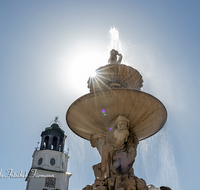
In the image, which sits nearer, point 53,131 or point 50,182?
point 50,182

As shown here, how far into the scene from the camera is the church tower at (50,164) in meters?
40.3

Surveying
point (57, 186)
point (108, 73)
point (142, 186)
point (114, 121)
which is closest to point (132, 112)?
point (114, 121)

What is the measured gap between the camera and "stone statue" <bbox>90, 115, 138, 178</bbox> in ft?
19.9

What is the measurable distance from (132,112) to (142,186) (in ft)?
7.11

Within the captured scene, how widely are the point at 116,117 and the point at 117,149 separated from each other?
0.92 m

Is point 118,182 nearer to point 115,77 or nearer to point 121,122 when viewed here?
point 121,122

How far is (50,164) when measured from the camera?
140ft

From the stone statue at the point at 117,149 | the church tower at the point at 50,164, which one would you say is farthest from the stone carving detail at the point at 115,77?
the church tower at the point at 50,164

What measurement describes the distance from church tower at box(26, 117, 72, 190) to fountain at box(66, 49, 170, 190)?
36703mm

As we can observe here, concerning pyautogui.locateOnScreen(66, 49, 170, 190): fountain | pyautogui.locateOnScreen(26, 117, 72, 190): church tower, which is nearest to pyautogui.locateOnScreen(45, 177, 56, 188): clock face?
pyautogui.locateOnScreen(26, 117, 72, 190): church tower

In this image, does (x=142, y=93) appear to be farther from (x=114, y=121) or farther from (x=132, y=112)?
(x=114, y=121)

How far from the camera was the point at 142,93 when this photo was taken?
6176 mm

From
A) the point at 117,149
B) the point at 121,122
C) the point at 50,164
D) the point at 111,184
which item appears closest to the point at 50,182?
the point at 50,164

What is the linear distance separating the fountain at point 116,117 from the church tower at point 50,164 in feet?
120
